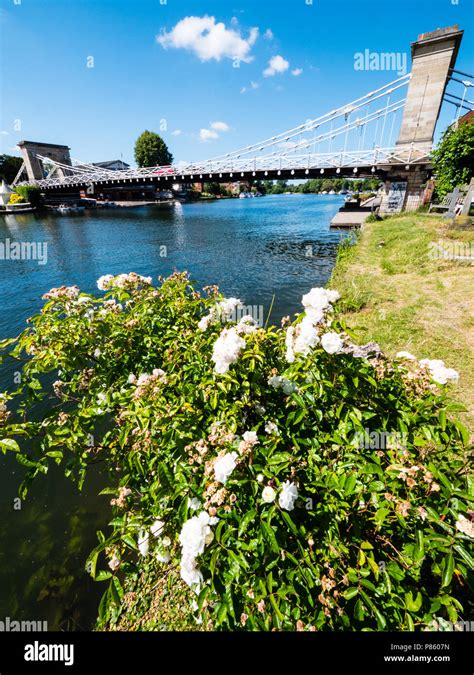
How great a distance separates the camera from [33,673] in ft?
5.19

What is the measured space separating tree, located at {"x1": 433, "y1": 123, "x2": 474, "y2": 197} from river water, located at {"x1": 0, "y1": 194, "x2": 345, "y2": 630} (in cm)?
718

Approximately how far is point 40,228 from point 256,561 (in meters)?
41.2

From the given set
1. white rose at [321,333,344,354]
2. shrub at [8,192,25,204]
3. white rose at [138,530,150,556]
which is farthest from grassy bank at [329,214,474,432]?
shrub at [8,192,25,204]

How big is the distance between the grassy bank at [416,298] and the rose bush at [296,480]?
66.6 inches

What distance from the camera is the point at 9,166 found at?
251 feet

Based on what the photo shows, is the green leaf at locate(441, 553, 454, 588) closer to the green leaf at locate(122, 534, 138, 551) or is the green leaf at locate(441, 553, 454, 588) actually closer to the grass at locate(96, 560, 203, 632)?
the green leaf at locate(122, 534, 138, 551)

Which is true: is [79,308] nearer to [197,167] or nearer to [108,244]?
[108,244]

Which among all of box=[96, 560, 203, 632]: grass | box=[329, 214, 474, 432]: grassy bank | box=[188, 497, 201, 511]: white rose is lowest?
box=[96, 560, 203, 632]: grass

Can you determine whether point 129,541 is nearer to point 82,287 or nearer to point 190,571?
point 190,571

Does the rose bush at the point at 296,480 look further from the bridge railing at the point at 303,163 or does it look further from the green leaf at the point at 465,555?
the bridge railing at the point at 303,163

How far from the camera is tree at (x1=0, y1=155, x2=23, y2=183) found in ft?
249

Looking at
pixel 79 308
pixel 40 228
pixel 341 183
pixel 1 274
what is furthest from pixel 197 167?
pixel 341 183

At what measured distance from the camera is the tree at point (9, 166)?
249 ft

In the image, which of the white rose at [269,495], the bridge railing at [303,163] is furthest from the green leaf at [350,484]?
the bridge railing at [303,163]
